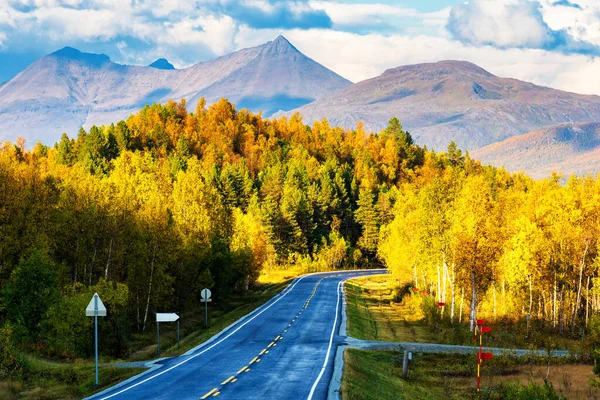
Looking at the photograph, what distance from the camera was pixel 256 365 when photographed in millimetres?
34031

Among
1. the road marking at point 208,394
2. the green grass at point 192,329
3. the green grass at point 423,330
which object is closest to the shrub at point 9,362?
the road marking at point 208,394

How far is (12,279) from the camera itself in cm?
4278

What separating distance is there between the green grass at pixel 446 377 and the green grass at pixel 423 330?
14.1ft

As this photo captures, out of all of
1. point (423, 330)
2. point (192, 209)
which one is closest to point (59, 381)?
point (423, 330)

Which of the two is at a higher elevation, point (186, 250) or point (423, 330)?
point (186, 250)

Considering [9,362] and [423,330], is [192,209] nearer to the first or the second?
[423,330]

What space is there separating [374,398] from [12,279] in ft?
85.4

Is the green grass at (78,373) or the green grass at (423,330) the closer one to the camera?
the green grass at (78,373)

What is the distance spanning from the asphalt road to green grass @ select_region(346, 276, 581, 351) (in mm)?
3104

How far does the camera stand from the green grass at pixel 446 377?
31.2 meters

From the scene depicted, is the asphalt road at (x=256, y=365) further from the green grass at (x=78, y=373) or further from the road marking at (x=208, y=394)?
the green grass at (x=78, y=373)

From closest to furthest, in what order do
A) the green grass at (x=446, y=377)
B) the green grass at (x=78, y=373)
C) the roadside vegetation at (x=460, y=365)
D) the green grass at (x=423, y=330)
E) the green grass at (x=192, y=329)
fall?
the green grass at (x=78, y=373), the green grass at (x=446, y=377), the roadside vegetation at (x=460, y=365), the green grass at (x=192, y=329), the green grass at (x=423, y=330)

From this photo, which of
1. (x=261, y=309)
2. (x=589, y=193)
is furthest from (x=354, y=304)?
(x=589, y=193)

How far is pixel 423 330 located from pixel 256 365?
26.3m
